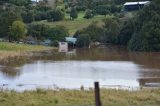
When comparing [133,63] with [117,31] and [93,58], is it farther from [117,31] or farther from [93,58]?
[117,31]

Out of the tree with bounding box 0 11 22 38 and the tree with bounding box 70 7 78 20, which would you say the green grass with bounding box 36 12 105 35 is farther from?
the tree with bounding box 0 11 22 38

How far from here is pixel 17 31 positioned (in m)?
60.6

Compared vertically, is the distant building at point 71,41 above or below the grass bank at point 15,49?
below

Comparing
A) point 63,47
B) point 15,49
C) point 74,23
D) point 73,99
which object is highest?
point 73,99

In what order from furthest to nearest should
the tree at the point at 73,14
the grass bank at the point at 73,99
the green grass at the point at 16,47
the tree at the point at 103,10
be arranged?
1. the tree at the point at 103,10
2. the tree at the point at 73,14
3. the green grass at the point at 16,47
4. the grass bank at the point at 73,99

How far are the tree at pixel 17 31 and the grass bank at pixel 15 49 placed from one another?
2707mm

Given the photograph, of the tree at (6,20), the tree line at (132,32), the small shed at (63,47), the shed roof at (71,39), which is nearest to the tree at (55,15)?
the tree line at (132,32)

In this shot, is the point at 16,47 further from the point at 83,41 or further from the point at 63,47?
the point at 83,41

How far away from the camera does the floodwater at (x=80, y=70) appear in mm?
28188

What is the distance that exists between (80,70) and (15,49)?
18.6m

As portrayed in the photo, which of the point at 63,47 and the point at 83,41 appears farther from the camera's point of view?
the point at 83,41

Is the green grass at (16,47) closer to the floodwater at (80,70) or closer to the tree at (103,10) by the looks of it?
the floodwater at (80,70)

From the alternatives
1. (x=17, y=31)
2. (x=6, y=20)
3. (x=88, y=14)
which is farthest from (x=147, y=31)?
(x=88, y=14)

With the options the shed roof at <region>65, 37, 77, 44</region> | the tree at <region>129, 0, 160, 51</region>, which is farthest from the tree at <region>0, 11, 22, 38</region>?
the tree at <region>129, 0, 160, 51</region>
